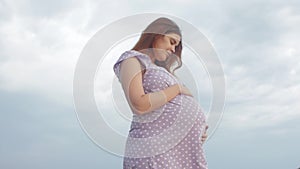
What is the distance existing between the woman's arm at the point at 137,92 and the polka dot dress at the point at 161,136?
0.04 meters

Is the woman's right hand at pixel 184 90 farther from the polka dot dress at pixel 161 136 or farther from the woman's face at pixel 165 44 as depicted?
the woman's face at pixel 165 44

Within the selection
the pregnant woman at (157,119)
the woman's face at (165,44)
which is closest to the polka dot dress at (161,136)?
the pregnant woman at (157,119)

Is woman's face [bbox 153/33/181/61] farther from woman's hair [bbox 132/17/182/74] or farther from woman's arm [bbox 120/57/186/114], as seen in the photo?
woman's arm [bbox 120/57/186/114]

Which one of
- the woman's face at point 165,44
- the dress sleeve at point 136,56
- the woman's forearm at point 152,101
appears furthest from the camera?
the woman's face at point 165,44

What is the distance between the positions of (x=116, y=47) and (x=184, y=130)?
1.50 feet

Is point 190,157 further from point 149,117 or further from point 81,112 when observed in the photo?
point 81,112

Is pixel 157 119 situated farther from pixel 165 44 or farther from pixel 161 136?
pixel 165 44

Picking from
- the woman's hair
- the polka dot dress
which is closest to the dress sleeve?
the polka dot dress

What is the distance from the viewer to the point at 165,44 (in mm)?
2307

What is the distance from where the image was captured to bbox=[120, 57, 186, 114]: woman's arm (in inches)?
81.1

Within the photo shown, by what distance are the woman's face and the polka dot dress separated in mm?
102

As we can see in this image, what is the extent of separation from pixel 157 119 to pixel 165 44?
368mm

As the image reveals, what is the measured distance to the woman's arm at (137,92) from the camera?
81.1 inches

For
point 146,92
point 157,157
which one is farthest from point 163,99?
point 157,157
